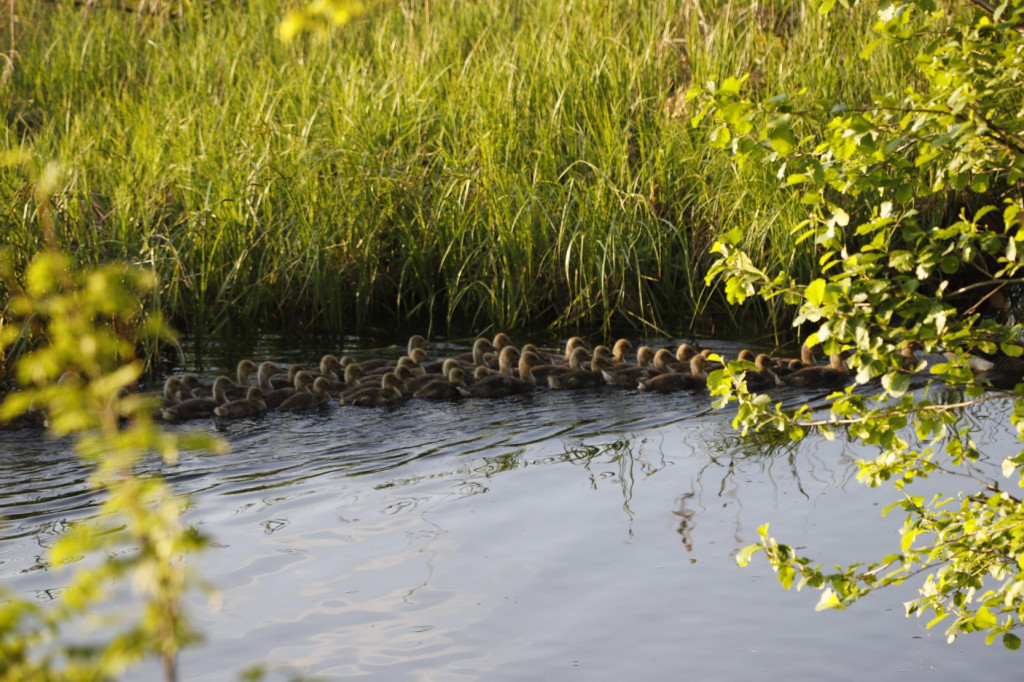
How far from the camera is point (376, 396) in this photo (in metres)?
8.26

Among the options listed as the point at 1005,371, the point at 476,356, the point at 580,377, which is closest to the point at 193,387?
the point at 476,356

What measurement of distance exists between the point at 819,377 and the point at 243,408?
4.06 metres

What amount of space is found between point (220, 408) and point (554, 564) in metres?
3.33

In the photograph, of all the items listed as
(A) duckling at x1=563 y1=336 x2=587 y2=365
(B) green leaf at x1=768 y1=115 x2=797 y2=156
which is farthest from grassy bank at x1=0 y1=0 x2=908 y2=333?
(B) green leaf at x1=768 y1=115 x2=797 y2=156

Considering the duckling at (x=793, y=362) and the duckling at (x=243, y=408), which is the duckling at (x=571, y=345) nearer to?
the duckling at (x=793, y=362)

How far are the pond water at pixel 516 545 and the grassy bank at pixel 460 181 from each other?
7.91ft

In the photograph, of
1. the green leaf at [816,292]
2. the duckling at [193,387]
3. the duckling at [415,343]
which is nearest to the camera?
the green leaf at [816,292]

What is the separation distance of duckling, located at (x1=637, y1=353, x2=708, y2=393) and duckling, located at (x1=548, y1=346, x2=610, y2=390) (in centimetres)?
33

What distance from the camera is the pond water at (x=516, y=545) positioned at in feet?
14.6

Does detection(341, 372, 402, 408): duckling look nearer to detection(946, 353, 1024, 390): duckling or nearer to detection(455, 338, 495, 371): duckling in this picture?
detection(455, 338, 495, 371): duckling

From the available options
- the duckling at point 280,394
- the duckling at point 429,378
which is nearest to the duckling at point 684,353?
the duckling at point 429,378

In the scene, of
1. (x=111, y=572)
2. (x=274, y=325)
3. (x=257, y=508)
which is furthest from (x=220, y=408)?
(x=111, y=572)

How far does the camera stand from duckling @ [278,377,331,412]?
8.06 meters

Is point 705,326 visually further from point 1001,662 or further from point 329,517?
point 1001,662
